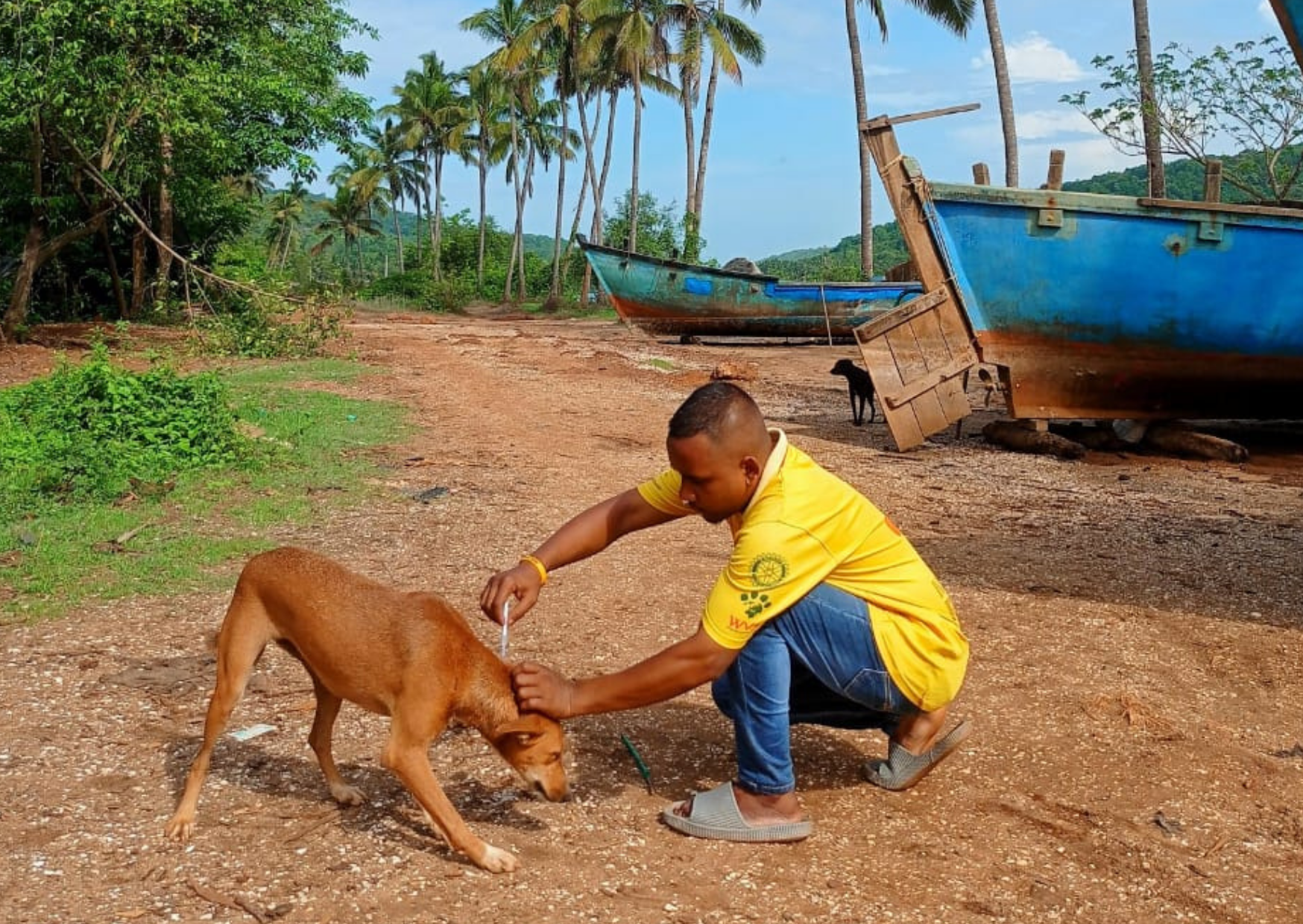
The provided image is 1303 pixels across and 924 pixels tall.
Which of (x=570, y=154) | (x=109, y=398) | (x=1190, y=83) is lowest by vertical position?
(x=109, y=398)

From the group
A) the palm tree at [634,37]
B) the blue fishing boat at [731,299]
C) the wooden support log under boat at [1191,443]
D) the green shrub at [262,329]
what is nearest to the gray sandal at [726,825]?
the wooden support log under boat at [1191,443]

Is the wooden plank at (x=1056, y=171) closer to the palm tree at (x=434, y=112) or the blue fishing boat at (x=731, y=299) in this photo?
the blue fishing boat at (x=731, y=299)

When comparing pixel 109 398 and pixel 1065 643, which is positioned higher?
pixel 109 398

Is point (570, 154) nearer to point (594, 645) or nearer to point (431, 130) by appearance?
point (431, 130)

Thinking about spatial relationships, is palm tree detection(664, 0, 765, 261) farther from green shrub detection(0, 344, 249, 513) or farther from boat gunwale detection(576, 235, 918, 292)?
green shrub detection(0, 344, 249, 513)

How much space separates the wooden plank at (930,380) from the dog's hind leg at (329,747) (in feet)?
26.0

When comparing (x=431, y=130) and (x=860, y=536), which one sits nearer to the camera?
(x=860, y=536)

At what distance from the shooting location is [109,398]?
8289 millimetres

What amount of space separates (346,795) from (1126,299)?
9.32m

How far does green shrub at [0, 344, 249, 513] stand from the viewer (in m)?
7.21

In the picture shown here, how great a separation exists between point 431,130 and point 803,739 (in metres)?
54.7

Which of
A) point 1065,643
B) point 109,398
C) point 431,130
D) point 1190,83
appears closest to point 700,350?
point 1190,83

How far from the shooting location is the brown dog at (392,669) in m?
2.92

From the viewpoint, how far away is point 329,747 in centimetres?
334
